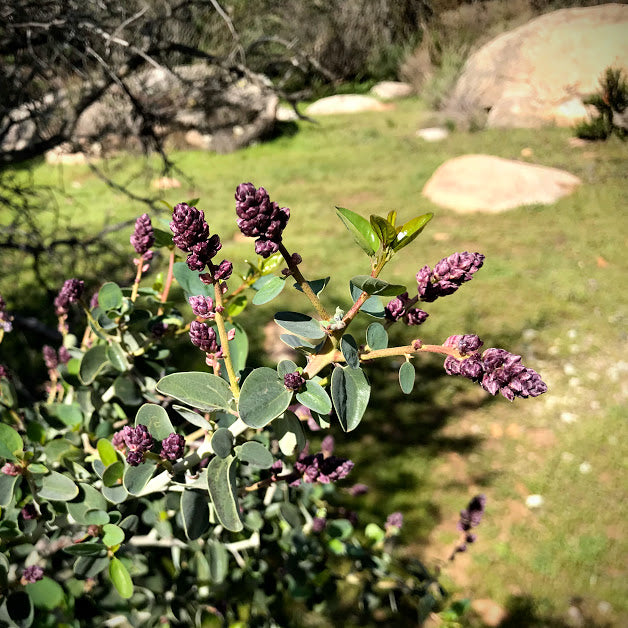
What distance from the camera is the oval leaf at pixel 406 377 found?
710 millimetres

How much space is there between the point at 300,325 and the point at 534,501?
9.68ft

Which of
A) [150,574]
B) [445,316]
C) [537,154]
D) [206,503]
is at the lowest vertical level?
[445,316]

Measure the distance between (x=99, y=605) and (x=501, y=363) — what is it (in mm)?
1222

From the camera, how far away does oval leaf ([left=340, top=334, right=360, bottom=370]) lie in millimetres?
684

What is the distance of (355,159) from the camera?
31.4 feet

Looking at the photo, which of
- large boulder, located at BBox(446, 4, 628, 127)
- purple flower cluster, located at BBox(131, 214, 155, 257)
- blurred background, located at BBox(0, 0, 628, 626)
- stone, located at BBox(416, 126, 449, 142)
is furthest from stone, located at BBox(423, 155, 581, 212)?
purple flower cluster, located at BBox(131, 214, 155, 257)

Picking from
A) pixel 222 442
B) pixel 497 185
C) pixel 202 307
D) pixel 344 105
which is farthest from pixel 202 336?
pixel 344 105

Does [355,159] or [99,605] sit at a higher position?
[99,605]

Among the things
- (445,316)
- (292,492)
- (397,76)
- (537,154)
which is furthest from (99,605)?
(397,76)

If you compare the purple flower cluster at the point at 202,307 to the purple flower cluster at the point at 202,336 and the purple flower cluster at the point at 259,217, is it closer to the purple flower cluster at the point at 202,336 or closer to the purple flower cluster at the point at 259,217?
the purple flower cluster at the point at 202,336

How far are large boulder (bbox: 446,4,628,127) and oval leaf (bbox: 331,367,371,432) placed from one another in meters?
3.13

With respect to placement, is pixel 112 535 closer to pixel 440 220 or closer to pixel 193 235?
pixel 193 235

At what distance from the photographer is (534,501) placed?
3.13 metres

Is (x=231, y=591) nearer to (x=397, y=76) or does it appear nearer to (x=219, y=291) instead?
(x=219, y=291)
